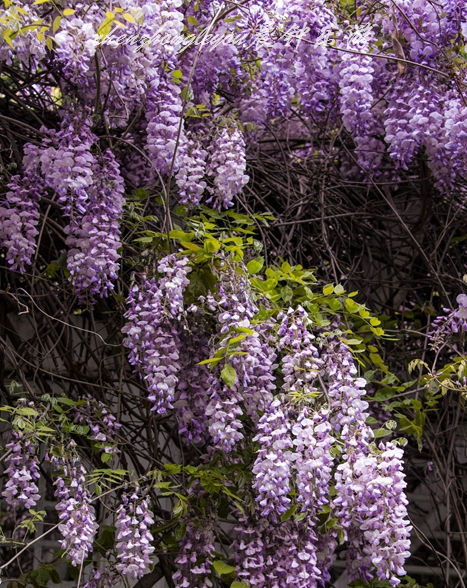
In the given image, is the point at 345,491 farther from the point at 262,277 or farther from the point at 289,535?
the point at 262,277

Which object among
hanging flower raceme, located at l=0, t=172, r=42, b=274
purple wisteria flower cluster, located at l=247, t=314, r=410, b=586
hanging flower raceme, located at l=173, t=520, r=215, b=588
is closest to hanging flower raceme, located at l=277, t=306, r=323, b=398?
purple wisteria flower cluster, located at l=247, t=314, r=410, b=586

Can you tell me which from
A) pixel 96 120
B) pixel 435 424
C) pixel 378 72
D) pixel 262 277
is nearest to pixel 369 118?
pixel 378 72

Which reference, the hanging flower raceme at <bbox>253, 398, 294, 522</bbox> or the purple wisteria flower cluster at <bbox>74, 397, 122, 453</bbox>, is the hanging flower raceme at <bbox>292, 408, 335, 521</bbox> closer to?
the hanging flower raceme at <bbox>253, 398, 294, 522</bbox>

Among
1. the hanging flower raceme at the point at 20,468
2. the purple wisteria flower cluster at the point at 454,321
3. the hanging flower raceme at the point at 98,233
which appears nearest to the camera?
the hanging flower raceme at the point at 20,468

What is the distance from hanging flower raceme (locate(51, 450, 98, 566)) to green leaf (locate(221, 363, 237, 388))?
0.52m

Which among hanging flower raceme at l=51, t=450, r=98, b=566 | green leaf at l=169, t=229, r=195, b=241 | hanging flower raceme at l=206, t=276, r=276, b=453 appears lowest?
hanging flower raceme at l=51, t=450, r=98, b=566

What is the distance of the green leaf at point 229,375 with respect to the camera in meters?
2.44

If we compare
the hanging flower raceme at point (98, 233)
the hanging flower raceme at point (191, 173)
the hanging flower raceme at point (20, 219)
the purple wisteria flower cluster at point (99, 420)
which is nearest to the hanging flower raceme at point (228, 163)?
the hanging flower raceme at point (191, 173)

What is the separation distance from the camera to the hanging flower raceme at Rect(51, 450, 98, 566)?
2.54 m

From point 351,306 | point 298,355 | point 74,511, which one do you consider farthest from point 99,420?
point 351,306

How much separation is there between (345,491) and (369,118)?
1453 mm

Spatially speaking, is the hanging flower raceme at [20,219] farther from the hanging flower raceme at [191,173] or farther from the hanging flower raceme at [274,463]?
the hanging flower raceme at [274,463]

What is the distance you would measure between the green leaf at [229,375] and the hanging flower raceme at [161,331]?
7.6 inches

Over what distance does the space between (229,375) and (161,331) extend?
271mm
